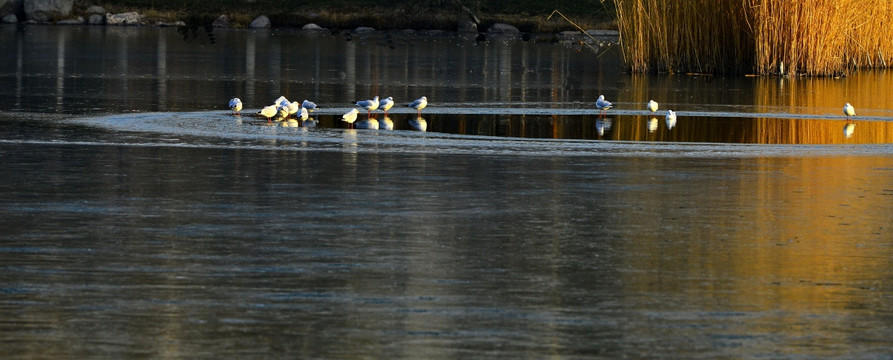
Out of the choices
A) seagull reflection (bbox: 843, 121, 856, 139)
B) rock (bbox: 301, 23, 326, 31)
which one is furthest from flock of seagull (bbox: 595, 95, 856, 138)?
rock (bbox: 301, 23, 326, 31)

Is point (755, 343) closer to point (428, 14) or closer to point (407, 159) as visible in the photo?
point (407, 159)

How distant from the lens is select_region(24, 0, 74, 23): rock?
63.2 meters

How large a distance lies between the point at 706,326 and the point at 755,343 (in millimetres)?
356

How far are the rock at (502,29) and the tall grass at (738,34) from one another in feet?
95.3

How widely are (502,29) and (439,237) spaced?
53.9m

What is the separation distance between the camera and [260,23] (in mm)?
64125

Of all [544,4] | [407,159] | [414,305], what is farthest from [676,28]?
[544,4]

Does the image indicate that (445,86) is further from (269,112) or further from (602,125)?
(269,112)

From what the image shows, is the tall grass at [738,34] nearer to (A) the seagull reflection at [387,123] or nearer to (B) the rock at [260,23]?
(A) the seagull reflection at [387,123]

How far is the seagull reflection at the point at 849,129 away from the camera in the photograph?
1747cm

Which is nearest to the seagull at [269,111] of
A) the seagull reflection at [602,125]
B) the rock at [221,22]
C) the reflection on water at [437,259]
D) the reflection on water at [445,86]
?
the reflection on water at [445,86]

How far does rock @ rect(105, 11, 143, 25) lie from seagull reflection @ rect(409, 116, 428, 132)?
47.0 meters

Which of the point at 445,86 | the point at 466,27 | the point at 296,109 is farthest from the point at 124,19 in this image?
the point at 296,109

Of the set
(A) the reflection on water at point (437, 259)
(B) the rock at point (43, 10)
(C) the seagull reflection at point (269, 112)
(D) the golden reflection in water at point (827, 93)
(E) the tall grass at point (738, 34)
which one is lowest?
(A) the reflection on water at point (437, 259)
